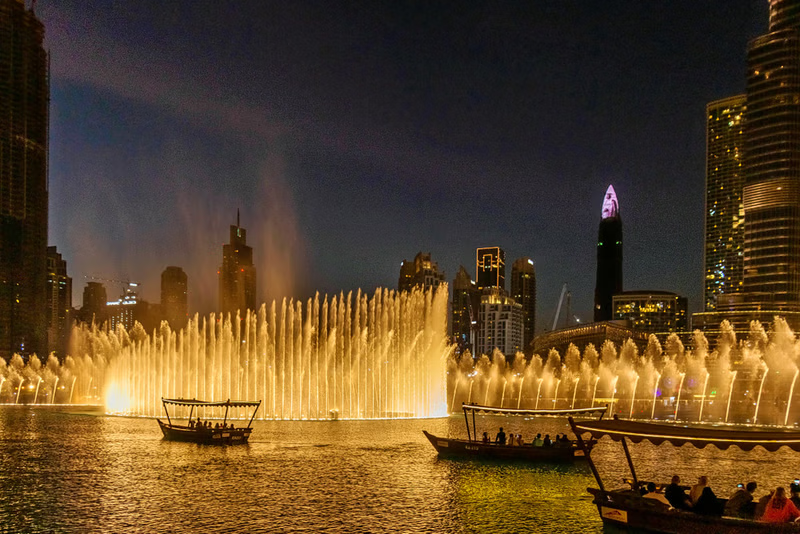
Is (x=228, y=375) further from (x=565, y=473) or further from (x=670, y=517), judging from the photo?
(x=670, y=517)

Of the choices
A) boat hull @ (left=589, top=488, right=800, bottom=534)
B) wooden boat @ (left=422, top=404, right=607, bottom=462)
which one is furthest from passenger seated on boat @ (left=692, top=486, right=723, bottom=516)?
wooden boat @ (left=422, top=404, right=607, bottom=462)

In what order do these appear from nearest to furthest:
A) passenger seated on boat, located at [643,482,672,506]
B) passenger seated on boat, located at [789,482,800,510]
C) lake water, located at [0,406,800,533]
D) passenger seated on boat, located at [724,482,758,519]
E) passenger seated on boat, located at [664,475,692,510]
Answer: passenger seated on boat, located at [724,482,758,519] < passenger seated on boat, located at [643,482,672,506] < passenger seated on boat, located at [789,482,800,510] < passenger seated on boat, located at [664,475,692,510] < lake water, located at [0,406,800,533]

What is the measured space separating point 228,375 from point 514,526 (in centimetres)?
5665

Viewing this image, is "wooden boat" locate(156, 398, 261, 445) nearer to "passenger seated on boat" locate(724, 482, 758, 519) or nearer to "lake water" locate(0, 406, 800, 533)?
"lake water" locate(0, 406, 800, 533)

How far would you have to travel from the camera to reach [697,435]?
26.8 meters

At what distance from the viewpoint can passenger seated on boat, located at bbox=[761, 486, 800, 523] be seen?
2369cm

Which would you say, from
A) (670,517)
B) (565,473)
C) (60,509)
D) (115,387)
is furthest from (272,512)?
(115,387)

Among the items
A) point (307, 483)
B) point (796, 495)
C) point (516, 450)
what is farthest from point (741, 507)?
point (516, 450)

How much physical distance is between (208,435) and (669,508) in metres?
37.4

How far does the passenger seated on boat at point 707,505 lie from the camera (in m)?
25.4

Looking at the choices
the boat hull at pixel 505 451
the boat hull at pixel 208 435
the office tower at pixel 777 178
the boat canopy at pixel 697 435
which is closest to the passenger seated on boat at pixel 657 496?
the boat canopy at pixel 697 435

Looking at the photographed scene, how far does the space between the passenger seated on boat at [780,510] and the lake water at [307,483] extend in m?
6.37

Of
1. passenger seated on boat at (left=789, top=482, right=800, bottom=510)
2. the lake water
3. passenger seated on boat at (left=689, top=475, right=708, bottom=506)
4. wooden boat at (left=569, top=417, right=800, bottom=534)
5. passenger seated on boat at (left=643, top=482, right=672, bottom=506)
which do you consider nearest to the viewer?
wooden boat at (left=569, top=417, right=800, bottom=534)

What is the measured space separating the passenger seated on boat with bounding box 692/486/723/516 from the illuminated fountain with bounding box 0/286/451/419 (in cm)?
5473
